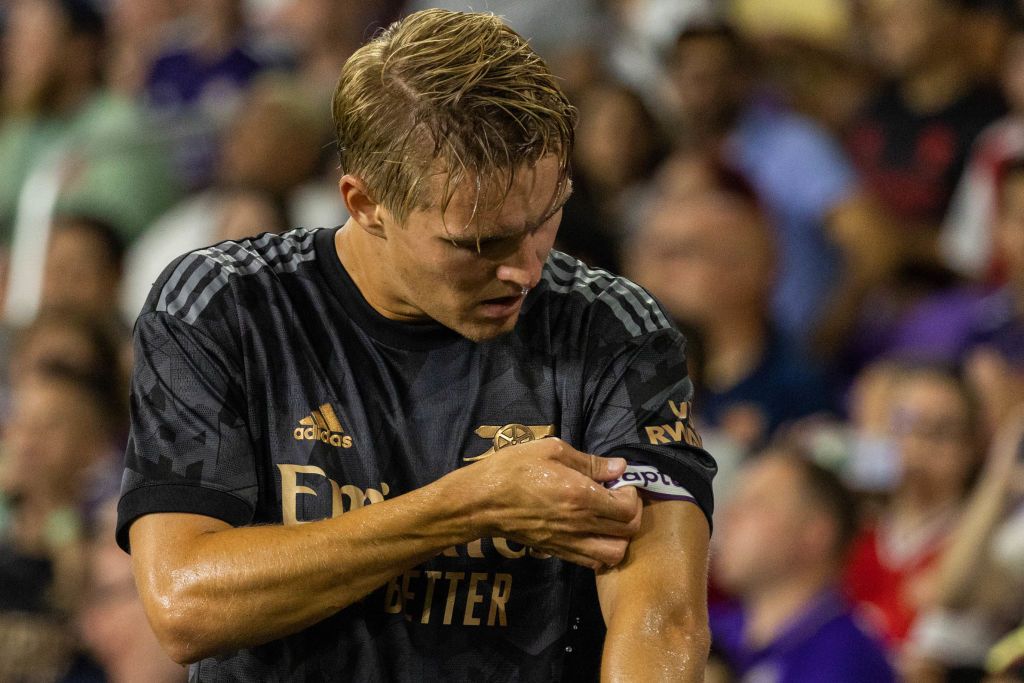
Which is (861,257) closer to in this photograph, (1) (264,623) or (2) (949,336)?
(2) (949,336)

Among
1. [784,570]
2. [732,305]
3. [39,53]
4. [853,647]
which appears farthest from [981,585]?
[39,53]

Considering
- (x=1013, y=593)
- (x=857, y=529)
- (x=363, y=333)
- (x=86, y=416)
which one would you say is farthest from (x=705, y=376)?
(x=363, y=333)

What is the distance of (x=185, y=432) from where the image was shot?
272 centimetres

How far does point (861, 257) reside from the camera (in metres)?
6.71

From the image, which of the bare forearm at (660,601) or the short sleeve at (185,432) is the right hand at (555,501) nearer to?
the bare forearm at (660,601)

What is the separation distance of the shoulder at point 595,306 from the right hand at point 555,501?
1.08 ft

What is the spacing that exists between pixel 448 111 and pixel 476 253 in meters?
0.26

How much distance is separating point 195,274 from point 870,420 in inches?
146

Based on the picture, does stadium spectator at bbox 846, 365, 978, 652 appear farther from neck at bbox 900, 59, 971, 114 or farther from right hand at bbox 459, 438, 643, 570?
right hand at bbox 459, 438, 643, 570

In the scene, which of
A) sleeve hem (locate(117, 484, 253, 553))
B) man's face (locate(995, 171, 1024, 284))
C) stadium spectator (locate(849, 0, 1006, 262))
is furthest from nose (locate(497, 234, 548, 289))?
stadium spectator (locate(849, 0, 1006, 262))

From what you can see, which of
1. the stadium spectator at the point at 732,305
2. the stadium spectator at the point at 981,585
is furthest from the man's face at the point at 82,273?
the stadium spectator at the point at 981,585

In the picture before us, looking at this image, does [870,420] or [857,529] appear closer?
[857,529]

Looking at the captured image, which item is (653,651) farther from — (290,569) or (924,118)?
(924,118)

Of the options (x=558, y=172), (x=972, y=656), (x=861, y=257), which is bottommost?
(x=972, y=656)
